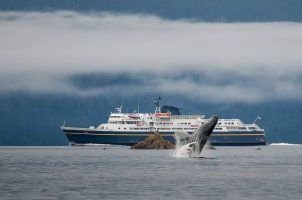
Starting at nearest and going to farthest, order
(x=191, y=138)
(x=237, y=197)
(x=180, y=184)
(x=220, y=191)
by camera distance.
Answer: (x=237, y=197) < (x=220, y=191) < (x=180, y=184) < (x=191, y=138)

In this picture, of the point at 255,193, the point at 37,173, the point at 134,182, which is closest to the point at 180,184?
the point at 134,182

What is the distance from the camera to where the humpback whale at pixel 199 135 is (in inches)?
4161

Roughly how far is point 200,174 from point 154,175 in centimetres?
407

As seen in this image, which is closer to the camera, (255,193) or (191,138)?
(255,193)

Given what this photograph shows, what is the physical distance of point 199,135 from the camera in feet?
348

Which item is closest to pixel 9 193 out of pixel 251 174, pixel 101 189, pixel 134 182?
pixel 101 189

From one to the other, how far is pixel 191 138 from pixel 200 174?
109ft

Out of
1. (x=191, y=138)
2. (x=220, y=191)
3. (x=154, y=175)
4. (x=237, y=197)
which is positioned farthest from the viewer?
(x=191, y=138)

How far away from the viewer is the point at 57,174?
77.6 m

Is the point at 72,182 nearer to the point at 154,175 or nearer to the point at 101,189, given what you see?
the point at 101,189

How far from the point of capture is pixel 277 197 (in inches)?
2093

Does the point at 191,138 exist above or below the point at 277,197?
above

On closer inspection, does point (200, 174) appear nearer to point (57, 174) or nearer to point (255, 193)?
point (57, 174)

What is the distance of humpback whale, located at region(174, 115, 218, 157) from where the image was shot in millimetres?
105688
